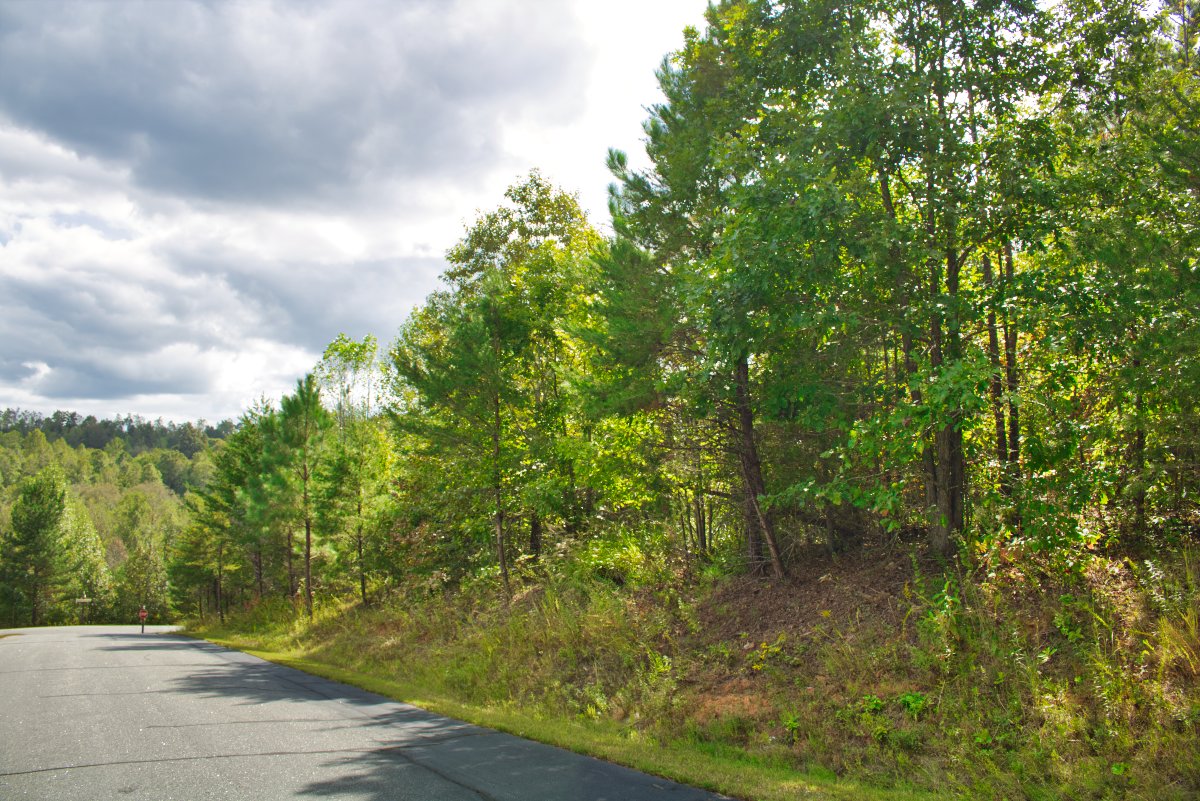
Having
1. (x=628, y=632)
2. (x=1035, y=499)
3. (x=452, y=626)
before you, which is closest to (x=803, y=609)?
(x=628, y=632)

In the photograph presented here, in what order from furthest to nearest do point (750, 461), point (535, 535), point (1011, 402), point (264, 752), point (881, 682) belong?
1. point (535, 535)
2. point (750, 461)
3. point (1011, 402)
4. point (881, 682)
5. point (264, 752)

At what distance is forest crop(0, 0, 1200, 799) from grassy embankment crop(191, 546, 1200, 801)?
38 millimetres

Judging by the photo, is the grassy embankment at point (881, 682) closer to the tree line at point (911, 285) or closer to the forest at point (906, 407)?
the forest at point (906, 407)

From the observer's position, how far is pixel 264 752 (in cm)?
717

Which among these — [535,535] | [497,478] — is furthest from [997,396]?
[535,535]

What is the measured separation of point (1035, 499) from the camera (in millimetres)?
7457

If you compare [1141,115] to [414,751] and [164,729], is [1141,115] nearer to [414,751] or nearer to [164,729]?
[414,751]

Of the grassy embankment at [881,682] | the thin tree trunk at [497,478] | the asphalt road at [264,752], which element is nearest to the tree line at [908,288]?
the grassy embankment at [881,682]

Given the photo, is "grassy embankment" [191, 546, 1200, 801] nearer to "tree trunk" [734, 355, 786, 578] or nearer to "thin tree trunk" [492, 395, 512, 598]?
"tree trunk" [734, 355, 786, 578]

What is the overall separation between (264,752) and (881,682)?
6.67m

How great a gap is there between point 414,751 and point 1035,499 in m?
7.21

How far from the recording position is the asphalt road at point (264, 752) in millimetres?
5875

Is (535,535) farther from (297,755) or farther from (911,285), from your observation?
(911,285)

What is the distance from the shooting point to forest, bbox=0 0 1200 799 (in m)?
6.84
